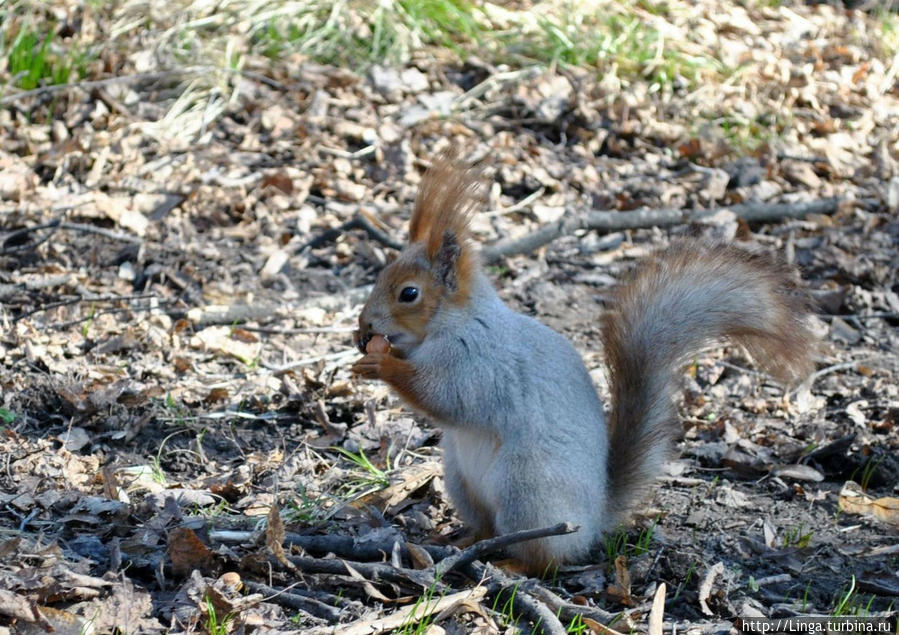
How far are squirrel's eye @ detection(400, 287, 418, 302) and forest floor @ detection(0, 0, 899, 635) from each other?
59cm

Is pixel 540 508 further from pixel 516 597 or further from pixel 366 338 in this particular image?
pixel 366 338

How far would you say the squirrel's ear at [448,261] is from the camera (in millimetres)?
2727

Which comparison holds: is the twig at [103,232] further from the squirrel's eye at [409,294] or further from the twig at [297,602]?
the twig at [297,602]

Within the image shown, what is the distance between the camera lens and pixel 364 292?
4289 millimetres

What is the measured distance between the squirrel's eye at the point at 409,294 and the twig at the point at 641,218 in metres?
1.90

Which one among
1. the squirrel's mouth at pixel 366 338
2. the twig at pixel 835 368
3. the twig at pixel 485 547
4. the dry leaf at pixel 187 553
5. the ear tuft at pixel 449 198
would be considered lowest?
the dry leaf at pixel 187 553

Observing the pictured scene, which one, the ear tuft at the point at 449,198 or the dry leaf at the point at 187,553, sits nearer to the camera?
the dry leaf at the point at 187,553

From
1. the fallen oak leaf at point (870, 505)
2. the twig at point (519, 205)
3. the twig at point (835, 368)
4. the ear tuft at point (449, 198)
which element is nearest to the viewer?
the ear tuft at point (449, 198)

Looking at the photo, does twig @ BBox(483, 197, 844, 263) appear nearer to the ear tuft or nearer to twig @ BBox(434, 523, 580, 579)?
the ear tuft

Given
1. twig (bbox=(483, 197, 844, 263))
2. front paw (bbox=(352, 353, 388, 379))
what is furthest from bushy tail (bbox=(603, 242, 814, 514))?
twig (bbox=(483, 197, 844, 263))

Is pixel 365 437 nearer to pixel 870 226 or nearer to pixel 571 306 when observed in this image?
pixel 571 306

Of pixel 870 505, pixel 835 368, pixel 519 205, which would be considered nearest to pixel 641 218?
pixel 519 205

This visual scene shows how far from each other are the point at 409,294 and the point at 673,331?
2.28 feet

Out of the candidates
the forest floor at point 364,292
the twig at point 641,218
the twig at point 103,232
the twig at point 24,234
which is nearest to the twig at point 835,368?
the forest floor at point 364,292
